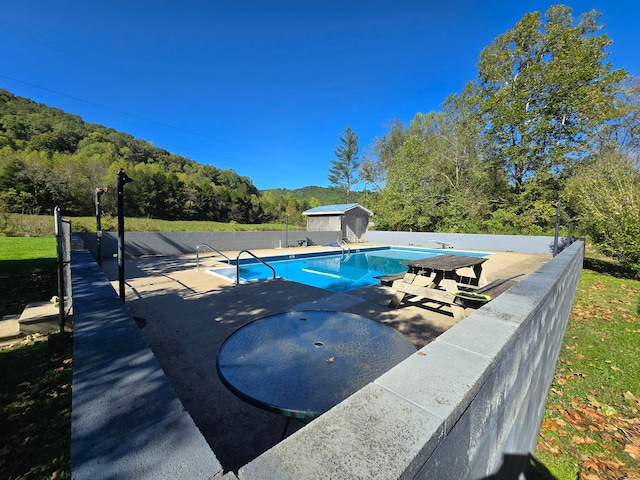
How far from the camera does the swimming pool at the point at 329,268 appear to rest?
30.9ft

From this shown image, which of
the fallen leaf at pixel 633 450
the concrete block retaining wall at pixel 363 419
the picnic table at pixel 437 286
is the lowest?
the fallen leaf at pixel 633 450

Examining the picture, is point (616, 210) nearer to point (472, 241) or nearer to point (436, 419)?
point (472, 241)

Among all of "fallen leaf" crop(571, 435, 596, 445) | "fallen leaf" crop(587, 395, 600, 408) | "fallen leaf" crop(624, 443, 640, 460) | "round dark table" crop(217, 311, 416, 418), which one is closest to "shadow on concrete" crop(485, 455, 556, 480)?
"fallen leaf" crop(571, 435, 596, 445)

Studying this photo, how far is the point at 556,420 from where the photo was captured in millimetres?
2867

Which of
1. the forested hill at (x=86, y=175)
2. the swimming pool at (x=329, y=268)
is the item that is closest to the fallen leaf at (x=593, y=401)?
the swimming pool at (x=329, y=268)

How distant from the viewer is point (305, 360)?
7.52 feet

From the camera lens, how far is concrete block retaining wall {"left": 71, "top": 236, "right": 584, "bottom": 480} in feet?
2.22

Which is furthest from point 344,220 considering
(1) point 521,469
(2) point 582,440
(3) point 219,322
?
(1) point 521,469

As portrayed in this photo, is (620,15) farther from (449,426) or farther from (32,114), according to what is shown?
(32,114)

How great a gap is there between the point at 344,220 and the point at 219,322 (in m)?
17.5

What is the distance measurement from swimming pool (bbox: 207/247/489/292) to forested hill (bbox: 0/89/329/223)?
537 inches

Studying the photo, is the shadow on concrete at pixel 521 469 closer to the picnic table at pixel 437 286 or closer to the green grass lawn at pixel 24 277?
the picnic table at pixel 437 286

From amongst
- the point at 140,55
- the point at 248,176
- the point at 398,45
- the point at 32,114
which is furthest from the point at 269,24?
the point at 248,176

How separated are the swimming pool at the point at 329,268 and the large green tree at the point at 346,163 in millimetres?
20359
